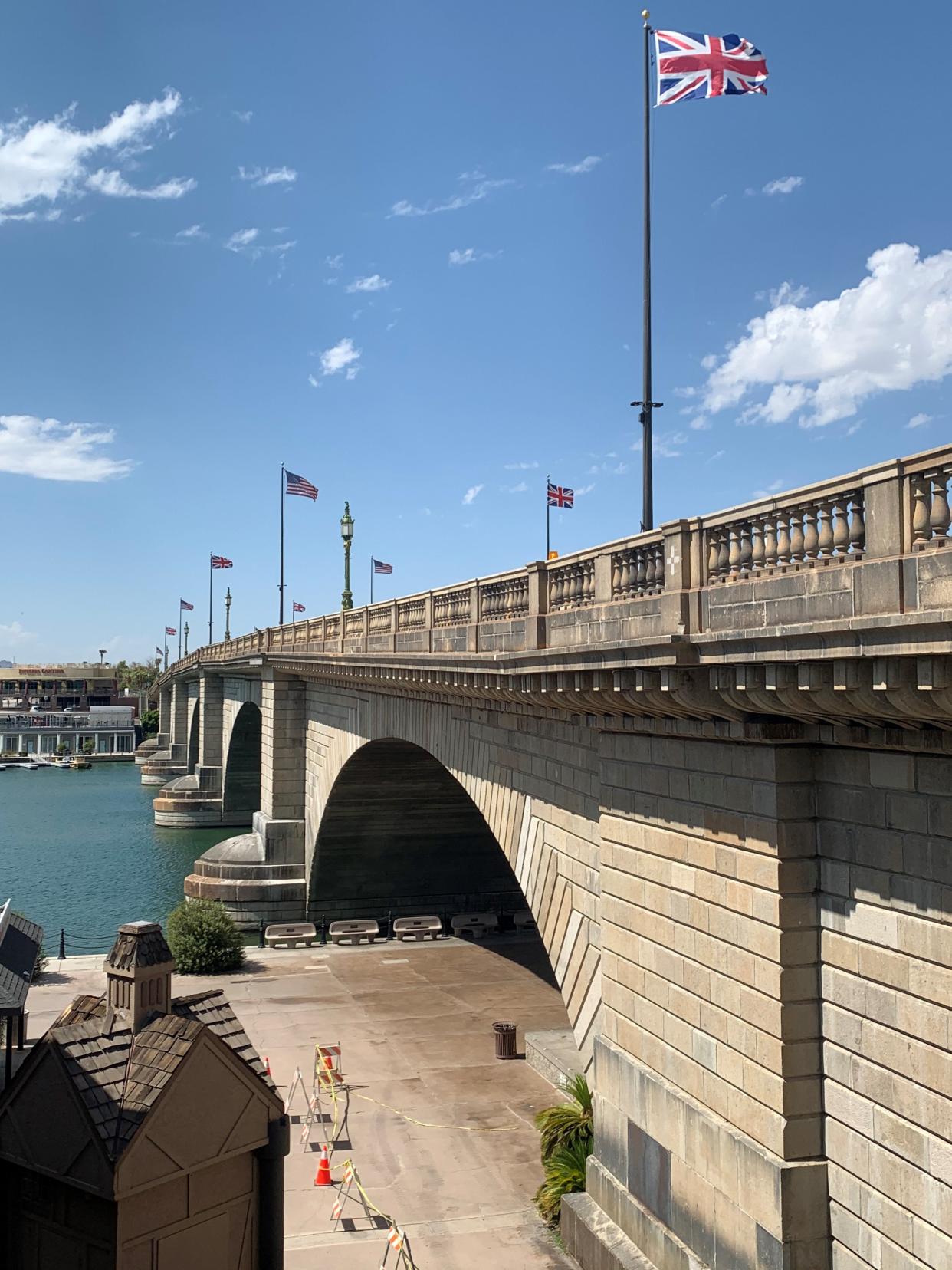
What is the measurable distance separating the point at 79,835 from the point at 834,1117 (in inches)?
2376

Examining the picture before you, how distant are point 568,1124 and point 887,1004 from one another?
7.85 m

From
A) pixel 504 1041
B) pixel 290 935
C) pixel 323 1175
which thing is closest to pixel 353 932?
pixel 290 935

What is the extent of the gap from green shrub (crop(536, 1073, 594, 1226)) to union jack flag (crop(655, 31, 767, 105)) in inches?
546

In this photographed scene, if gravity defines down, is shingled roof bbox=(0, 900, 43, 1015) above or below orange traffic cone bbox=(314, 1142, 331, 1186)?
above

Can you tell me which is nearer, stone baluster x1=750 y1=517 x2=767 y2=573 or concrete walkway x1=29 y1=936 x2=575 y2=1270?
stone baluster x1=750 y1=517 x2=767 y2=573

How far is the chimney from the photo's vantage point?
559cm

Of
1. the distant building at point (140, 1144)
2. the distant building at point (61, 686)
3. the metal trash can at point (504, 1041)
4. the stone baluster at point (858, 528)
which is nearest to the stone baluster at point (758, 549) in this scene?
the stone baluster at point (858, 528)

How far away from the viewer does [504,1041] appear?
21.7 meters

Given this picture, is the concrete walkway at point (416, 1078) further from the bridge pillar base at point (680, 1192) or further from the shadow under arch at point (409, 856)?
the shadow under arch at point (409, 856)

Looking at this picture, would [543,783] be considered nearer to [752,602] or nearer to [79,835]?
[752,602]

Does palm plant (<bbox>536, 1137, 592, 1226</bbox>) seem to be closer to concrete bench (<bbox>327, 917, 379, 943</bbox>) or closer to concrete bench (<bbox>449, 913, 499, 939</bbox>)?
concrete bench (<bbox>327, 917, 379, 943</bbox>)

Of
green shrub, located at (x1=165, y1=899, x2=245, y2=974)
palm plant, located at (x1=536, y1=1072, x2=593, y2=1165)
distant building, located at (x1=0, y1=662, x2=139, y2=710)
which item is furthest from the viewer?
distant building, located at (x1=0, y1=662, x2=139, y2=710)

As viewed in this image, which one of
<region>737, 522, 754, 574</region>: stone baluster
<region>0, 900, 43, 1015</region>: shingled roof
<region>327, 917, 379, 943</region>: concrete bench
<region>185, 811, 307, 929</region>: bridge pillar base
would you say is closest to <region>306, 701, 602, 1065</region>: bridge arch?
<region>185, 811, 307, 929</region>: bridge pillar base

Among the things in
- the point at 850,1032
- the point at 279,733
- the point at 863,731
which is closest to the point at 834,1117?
the point at 850,1032
